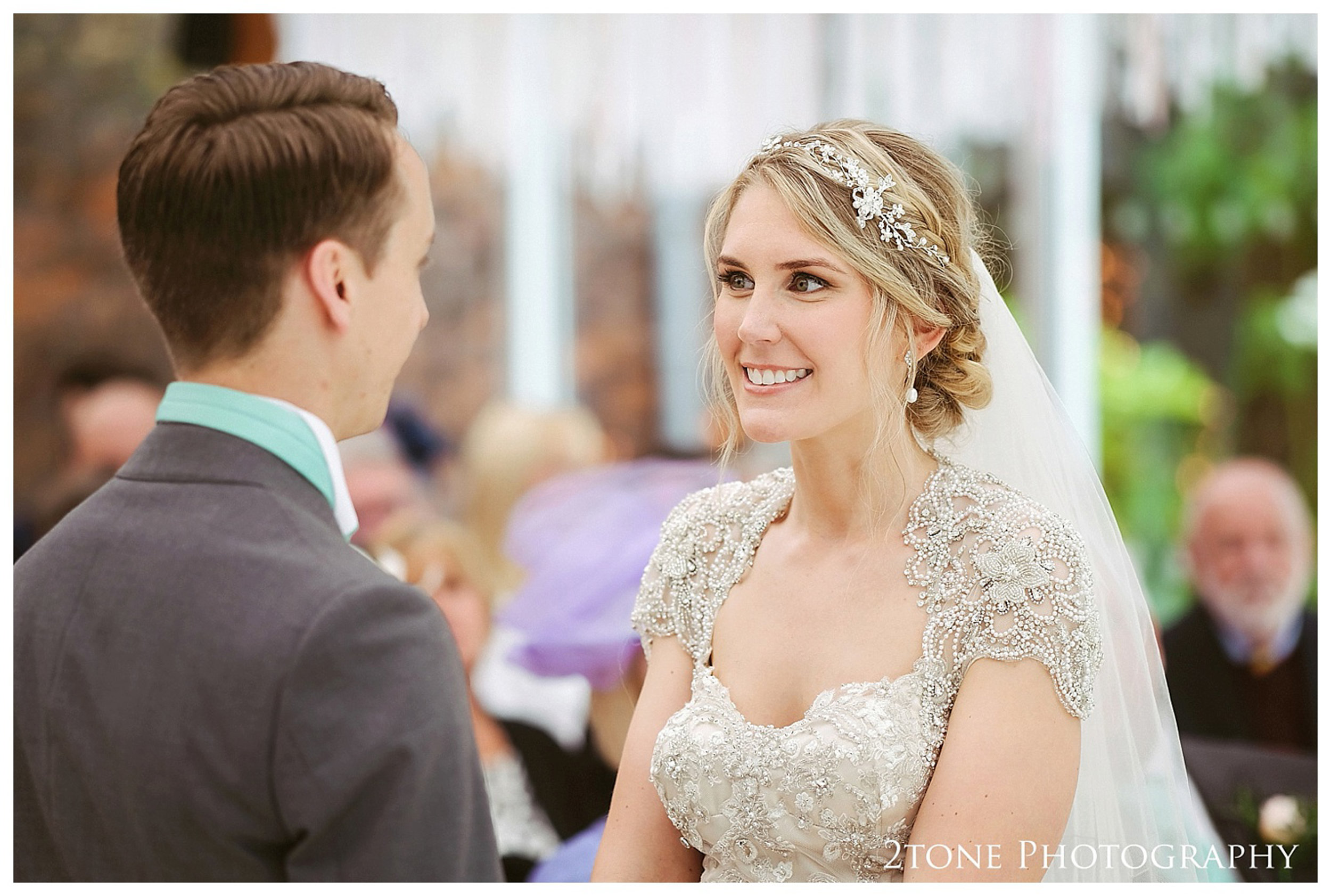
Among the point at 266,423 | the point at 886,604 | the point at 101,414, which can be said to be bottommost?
the point at 101,414

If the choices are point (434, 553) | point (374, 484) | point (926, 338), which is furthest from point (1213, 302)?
point (926, 338)

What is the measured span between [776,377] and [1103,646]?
66cm

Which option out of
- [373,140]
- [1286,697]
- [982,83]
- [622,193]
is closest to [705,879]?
[373,140]

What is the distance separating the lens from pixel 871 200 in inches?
78.3

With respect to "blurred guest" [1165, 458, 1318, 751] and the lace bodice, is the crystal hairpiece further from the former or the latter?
"blurred guest" [1165, 458, 1318, 751]

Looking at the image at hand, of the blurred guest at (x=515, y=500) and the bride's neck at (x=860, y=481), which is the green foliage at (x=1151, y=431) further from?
the bride's neck at (x=860, y=481)

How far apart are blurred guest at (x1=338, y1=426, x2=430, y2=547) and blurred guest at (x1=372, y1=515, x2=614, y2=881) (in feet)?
3.70

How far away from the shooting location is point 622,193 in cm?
714

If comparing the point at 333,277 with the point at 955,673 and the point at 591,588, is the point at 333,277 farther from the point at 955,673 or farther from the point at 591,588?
the point at 591,588

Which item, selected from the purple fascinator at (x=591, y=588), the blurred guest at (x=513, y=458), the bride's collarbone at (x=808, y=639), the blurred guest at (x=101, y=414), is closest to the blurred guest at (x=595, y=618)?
the purple fascinator at (x=591, y=588)

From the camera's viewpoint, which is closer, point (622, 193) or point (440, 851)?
point (440, 851)

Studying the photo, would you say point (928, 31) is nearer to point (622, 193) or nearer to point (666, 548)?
point (622, 193)

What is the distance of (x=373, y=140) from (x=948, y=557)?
3.65 feet

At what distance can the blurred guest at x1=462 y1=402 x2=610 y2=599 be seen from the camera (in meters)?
5.13
